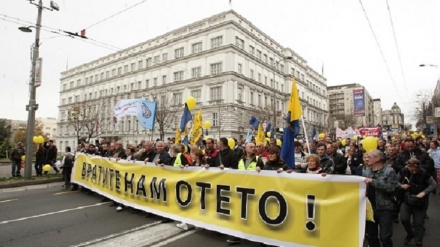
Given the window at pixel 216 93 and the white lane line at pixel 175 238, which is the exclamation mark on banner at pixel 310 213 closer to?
the white lane line at pixel 175 238

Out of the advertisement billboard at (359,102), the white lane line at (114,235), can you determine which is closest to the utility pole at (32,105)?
the white lane line at (114,235)

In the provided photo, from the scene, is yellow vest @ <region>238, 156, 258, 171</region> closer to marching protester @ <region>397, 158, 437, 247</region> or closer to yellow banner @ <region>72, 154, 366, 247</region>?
yellow banner @ <region>72, 154, 366, 247</region>

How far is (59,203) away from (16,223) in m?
2.05

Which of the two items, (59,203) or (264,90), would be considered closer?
(59,203)

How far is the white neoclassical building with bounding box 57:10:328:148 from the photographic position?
167 ft

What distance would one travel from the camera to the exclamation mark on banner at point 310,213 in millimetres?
4594

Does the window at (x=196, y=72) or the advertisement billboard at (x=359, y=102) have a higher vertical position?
the window at (x=196, y=72)

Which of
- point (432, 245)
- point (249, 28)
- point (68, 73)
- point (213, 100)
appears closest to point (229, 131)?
point (213, 100)

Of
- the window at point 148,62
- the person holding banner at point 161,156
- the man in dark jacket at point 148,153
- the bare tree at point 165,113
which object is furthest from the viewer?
the window at point 148,62

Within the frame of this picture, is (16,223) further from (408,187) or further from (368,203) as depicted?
(408,187)

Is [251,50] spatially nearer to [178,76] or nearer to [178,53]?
[178,53]

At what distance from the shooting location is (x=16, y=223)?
6.82 meters

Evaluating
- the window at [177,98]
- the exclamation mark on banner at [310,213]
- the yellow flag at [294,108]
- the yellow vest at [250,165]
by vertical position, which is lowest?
the exclamation mark on banner at [310,213]

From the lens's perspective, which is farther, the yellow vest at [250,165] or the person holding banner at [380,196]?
the yellow vest at [250,165]
